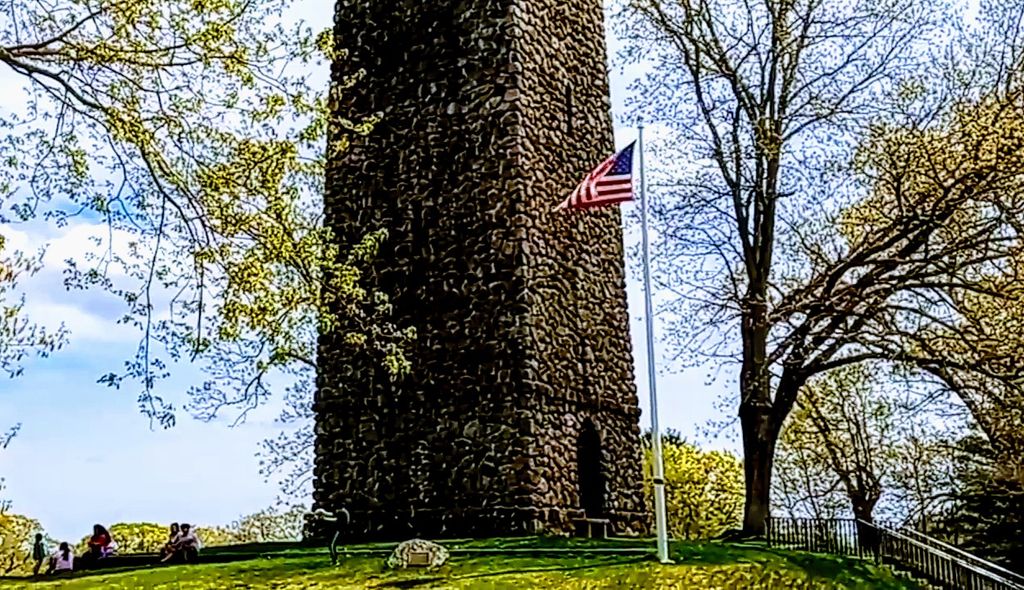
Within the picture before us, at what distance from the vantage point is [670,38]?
67.8 feet

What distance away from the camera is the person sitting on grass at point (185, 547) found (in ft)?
52.5

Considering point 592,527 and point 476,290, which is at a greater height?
point 476,290

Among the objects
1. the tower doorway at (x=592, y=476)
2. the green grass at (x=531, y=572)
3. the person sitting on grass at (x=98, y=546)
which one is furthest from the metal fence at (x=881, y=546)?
the person sitting on grass at (x=98, y=546)

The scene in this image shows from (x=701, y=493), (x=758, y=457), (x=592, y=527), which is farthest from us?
(x=701, y=493)

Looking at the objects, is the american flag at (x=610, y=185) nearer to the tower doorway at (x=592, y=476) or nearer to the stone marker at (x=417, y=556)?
the stone marker at (x=417, y=556)

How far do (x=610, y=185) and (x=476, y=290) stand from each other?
3614 millimetres

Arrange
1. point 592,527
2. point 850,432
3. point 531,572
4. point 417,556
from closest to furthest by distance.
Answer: point 531,572 → point 417,556 → point 592,527 → point 850,432

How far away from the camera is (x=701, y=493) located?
2970 centimetres

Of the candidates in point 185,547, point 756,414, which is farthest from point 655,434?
point 185,547

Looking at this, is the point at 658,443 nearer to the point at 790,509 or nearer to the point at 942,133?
the point at 942,133

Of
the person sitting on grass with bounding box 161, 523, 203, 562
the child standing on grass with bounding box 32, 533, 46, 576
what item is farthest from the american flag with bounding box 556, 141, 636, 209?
the child standing on grass with bounding box 32, 533, 46, 576

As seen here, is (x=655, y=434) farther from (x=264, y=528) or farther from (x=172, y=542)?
(x=264, y=528)

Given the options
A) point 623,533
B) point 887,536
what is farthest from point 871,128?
point 623,533

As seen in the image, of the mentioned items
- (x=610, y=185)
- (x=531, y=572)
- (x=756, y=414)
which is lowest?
(x=531, y=572)
